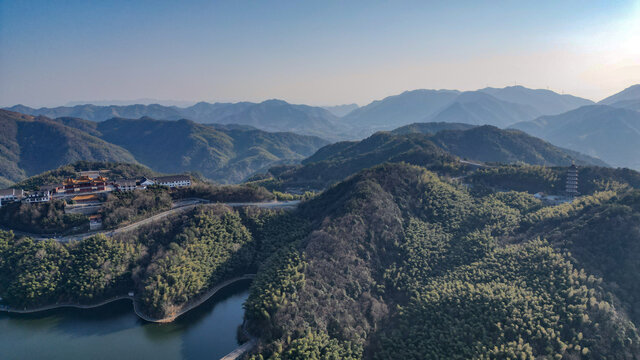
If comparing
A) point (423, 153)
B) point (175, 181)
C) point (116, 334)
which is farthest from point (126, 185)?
point (423, 153)

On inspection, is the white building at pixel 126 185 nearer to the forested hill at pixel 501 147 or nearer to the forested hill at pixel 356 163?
the forested hill at pixel 356 163

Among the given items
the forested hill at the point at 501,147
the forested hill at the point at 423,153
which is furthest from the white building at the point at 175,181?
the forested hill at the point at 501,147

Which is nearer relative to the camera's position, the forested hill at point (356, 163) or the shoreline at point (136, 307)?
the shoreline at point (136, 307)

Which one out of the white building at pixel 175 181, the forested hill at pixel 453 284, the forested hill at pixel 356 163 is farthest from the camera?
the forested hill at pixel 356 163

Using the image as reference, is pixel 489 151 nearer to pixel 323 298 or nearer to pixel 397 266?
pixel 397 266

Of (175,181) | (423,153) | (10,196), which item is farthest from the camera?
(423,153)

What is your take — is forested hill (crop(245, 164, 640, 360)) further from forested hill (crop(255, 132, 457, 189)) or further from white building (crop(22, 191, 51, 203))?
forested hill (crop(255, 132, 457, 189))

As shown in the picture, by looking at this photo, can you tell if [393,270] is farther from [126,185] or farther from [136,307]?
[126,185]
